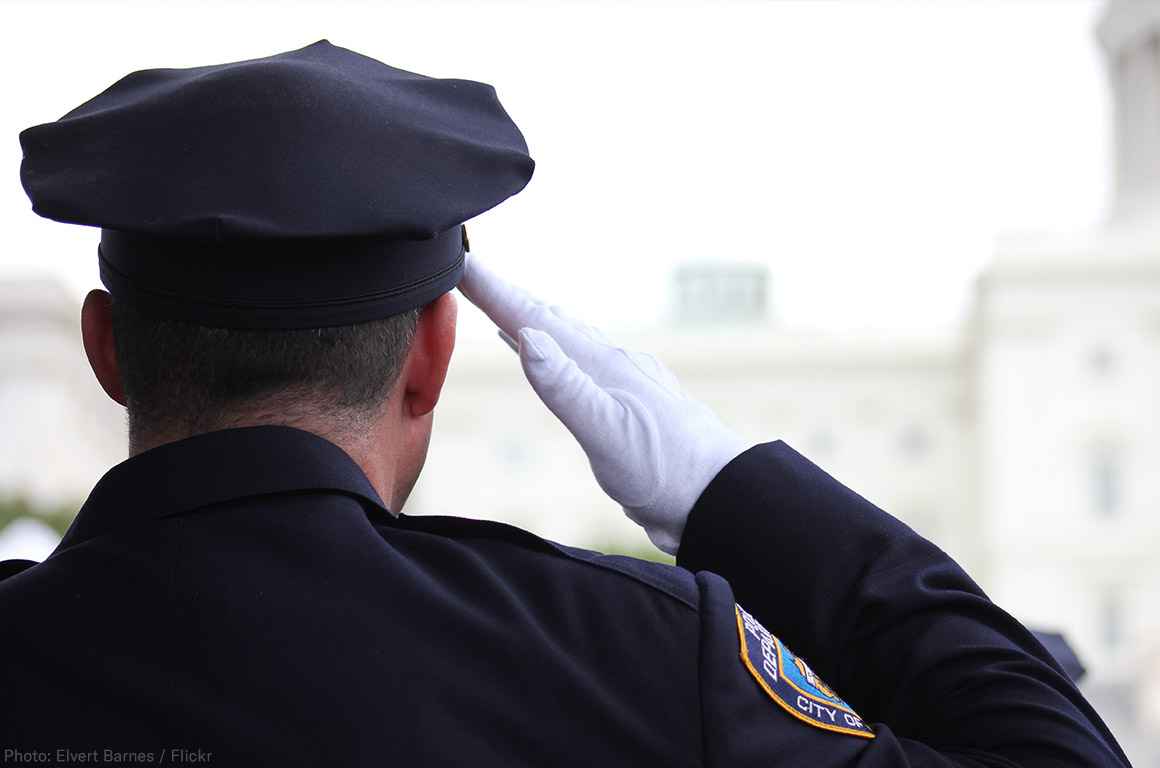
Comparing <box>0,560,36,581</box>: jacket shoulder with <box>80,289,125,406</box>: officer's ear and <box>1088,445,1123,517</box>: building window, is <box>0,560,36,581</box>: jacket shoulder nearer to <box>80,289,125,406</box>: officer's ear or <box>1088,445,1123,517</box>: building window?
<box>80,289,125,406</box>: officer's ear

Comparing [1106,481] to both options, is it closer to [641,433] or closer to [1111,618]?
[1111,618]

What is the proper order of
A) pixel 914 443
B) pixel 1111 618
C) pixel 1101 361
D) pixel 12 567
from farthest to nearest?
pixel 914 443, pixel 1111 618, pixel 1101 361, pixel 12 567

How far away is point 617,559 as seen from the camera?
895 millimetres

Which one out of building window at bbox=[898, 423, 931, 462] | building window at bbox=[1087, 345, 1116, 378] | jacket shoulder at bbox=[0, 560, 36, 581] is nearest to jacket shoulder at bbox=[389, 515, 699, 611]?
jacket shoulder at bbox=[0, 560, 36, 581]

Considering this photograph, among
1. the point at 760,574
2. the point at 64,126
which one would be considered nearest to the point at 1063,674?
the point at 760,574

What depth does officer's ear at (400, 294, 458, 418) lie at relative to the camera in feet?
2.97

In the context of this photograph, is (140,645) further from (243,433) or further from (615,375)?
(615,375)

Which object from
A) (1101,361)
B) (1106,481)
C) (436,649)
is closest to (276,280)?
(436,649)

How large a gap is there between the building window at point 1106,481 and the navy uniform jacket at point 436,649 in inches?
1257

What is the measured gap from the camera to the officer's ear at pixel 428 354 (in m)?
0.91

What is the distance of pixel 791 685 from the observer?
0.85 meters

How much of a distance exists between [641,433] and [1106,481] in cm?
3222

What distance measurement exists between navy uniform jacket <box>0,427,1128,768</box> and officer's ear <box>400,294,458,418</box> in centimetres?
6

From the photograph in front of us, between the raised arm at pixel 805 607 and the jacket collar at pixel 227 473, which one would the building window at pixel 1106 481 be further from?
the jacket collar at pixel 227 473
